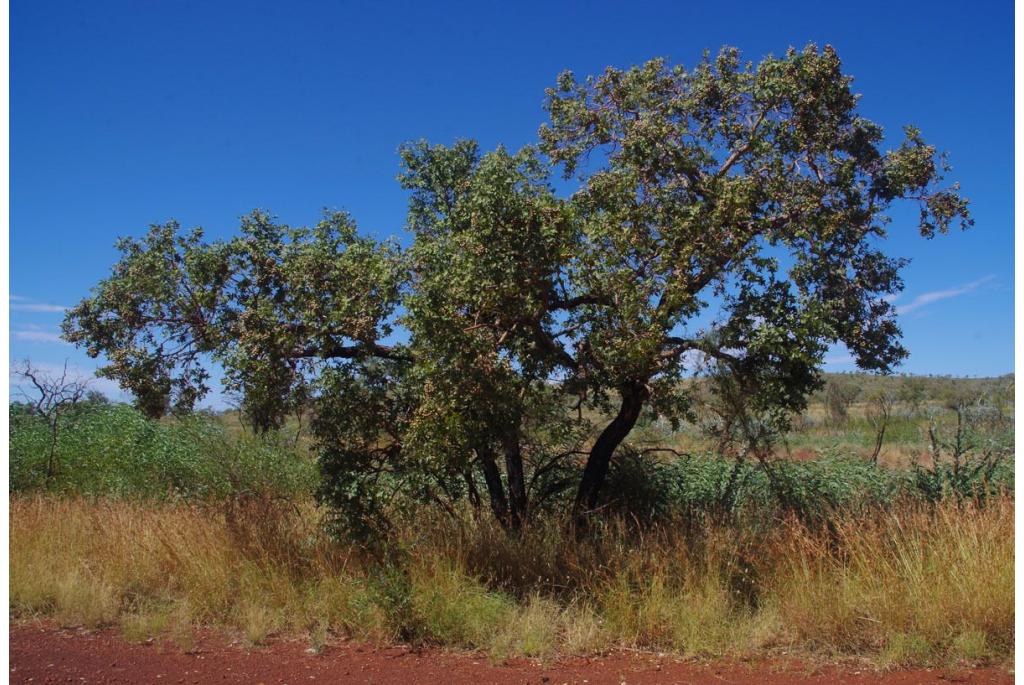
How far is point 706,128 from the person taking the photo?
8594 millimetres

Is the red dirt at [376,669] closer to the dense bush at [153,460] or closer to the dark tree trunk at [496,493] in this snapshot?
the dark tree trunk at [496,493]

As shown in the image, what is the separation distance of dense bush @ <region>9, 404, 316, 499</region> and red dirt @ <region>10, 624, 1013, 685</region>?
652 cm

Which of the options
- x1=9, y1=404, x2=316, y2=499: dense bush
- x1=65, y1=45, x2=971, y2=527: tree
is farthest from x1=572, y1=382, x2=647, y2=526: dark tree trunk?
x1=9, y1=404, x2=316, y2=499: dense bush

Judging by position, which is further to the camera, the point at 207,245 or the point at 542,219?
the point at 207,245

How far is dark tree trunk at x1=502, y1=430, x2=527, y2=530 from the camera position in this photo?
9.23m

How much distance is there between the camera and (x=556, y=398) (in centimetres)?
833

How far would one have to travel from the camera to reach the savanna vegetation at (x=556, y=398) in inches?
285

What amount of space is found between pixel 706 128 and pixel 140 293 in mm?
5719

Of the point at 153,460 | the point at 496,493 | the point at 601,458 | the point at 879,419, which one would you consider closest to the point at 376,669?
the point at 496,493

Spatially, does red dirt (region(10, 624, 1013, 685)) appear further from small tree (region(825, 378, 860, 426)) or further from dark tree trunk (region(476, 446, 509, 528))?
small tree (region(825, 378, 860, 426))

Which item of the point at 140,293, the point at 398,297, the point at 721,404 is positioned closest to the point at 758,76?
the point at 721,404

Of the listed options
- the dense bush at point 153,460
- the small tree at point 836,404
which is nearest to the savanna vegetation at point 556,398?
the dense bush at point 153,460

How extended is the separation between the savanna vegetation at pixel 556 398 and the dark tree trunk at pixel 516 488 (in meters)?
0.04

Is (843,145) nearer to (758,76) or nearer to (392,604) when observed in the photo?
(758,76)
